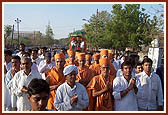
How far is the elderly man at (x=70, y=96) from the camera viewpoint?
3264mm

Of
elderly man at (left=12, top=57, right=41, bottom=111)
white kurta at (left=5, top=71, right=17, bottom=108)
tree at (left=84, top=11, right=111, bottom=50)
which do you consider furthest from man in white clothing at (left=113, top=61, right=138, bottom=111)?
tree at (left=84, top=11, right=111, bottom=50)

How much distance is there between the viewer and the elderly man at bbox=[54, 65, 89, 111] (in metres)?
3.26

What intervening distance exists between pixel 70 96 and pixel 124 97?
0.93 meters

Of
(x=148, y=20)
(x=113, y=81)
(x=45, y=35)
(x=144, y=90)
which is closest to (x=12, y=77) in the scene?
(x=113, y=81)

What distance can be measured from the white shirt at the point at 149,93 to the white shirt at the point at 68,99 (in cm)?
112

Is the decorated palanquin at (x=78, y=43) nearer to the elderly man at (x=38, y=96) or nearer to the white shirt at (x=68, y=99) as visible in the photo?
the white shirt at (x=68, y=99)

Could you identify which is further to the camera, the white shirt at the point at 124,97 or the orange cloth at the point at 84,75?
the orange cloth at the point at 84,75

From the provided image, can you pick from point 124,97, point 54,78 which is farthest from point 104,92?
point 54,78

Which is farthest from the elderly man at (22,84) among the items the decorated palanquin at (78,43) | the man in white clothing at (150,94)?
the decorated palanquin at (78,43)

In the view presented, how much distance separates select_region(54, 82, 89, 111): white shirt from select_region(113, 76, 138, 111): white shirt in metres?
0.57

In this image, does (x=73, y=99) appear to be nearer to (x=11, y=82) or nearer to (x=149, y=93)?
(x=11, y=82)

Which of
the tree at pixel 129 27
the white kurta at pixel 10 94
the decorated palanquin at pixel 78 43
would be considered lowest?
the white kurta at pixel 10 94

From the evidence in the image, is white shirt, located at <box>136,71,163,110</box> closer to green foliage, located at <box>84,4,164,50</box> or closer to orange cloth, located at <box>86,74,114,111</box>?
orange cloth, located at <box>86,74,114,111</box>

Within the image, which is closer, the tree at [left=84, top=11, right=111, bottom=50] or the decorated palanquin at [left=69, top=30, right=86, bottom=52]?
the decorated palanquin at [left=69, top=30, right=86, bottom=52]
